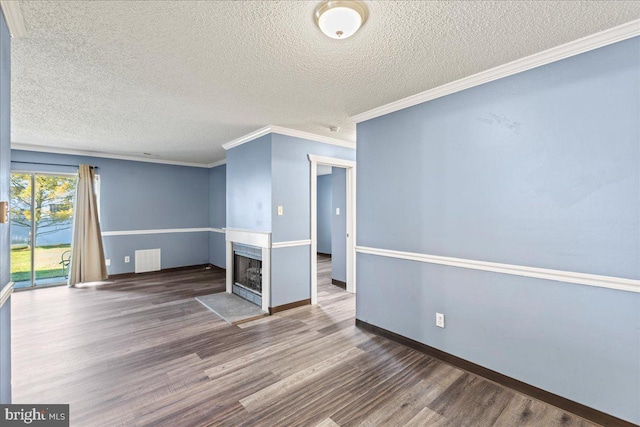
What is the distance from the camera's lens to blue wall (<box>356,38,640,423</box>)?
5.83ft

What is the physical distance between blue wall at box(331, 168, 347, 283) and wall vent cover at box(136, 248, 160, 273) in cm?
393

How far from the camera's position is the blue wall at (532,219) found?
1776 mm

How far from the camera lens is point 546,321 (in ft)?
6.70

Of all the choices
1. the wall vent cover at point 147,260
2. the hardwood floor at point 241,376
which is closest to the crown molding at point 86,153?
the wall vent cover at point 147,260

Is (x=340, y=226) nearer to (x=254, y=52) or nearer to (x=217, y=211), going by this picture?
(x=217, y=211)

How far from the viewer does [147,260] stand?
20.0 ft

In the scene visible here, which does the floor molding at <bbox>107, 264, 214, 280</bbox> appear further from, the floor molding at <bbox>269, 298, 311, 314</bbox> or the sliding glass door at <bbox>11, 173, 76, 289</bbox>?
the floor molding at <bbox>269, 298, 311, 314</bbox>

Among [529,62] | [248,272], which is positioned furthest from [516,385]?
[248,272]

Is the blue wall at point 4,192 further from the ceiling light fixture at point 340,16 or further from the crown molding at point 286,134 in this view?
the crown molding at point 286,134

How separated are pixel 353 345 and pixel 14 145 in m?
6.13

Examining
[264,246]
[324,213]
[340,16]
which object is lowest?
[264,246]

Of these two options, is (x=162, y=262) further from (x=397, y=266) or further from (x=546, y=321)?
(x=546, y=321)

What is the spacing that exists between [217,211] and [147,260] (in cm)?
176

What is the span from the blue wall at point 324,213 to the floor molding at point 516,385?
5.93 metres
